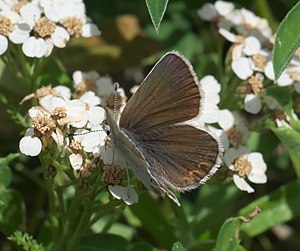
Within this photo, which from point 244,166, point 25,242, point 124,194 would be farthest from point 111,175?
point 244,166

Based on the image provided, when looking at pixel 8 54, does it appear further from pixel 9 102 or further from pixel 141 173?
pixel 141 173

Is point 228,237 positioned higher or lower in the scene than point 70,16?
lower

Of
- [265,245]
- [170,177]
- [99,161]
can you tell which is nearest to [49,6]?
[99,161]

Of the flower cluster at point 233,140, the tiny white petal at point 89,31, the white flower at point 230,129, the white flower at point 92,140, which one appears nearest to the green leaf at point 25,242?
the white flower at point 92,140

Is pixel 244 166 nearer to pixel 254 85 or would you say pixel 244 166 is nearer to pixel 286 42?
pixel 254 85

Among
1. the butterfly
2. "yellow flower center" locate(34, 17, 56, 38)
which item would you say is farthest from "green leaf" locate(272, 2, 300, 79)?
"yellow flower center" locate(34, 17, 56, 38)

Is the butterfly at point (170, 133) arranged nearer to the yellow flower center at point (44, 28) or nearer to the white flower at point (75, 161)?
the white flower at point (75, 161)
